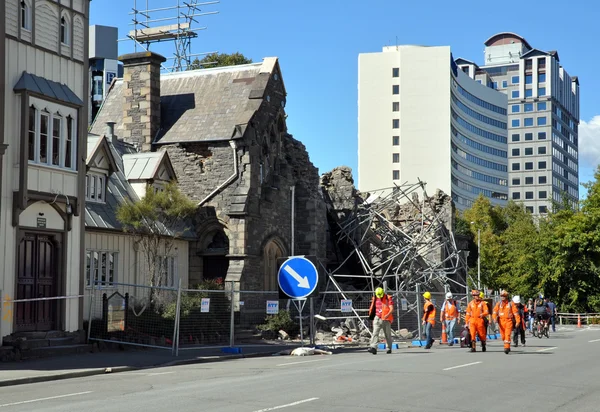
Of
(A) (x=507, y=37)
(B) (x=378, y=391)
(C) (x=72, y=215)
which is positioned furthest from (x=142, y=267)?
(A) (x=507, y=37)

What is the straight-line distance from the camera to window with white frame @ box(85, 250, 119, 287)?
26.8 m

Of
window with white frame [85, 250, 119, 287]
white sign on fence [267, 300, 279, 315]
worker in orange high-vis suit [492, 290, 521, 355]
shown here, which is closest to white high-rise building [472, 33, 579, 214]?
A: window with white frame [85, 250, 119, 287]

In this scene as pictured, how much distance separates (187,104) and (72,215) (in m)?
12.7

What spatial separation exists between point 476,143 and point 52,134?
11423 cm

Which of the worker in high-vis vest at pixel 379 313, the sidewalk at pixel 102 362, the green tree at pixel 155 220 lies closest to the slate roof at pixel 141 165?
the green tree at pixel 155 220

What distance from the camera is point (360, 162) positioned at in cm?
11700

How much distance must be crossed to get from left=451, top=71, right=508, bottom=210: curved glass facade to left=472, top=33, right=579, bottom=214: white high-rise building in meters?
18.2

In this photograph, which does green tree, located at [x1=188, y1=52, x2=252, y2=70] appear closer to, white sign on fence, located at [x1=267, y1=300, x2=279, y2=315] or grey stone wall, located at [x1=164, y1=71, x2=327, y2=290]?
grey stone wall, located at [x1=164, y1=71, x2=327, y2=290]

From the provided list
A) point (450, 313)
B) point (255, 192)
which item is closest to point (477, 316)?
point (450, 313)

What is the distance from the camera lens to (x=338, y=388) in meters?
13.6

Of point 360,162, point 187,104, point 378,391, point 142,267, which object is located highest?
point 360,162

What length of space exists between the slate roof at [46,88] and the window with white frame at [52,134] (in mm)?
218

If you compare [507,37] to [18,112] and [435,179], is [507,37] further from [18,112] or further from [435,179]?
[18,112]

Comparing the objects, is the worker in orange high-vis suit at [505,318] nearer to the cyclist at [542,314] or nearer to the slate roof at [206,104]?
the cyclist at [542,314]
